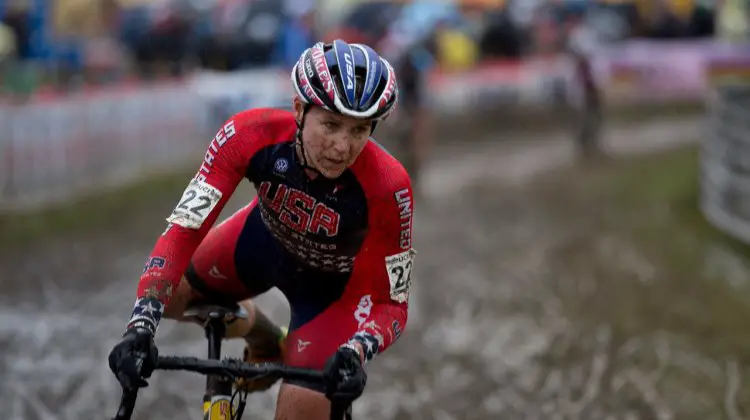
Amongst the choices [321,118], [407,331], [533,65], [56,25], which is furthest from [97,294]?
[533,65]

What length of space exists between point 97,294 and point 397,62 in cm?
752

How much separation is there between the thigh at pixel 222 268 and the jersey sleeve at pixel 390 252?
32.9 inches

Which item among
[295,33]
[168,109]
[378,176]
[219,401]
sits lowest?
[168,109]

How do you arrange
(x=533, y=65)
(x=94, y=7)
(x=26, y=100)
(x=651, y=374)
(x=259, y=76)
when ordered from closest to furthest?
(x=651, y=374)
(x=26, y=100)
(x=94, y=7)
(x=259, y=76)
(x=533, y=65)

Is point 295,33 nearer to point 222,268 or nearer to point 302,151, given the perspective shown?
point 222,268

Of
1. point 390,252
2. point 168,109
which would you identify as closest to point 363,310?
point 390,252

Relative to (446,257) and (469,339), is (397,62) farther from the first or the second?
(469,339)

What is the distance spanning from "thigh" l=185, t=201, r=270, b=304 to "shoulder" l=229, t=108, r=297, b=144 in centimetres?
72

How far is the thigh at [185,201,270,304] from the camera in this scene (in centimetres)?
541

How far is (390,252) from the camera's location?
15.6ft

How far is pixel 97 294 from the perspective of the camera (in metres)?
10.6

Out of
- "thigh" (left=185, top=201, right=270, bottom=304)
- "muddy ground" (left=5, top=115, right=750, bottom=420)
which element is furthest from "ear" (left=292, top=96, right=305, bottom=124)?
"muddy ground" (left=5, top=115, right=750, bottom=420)

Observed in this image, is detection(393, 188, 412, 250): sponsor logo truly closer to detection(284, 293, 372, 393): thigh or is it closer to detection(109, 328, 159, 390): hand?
detection(284, 293, 372, 393): thigh

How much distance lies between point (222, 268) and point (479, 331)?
4.68 metres
